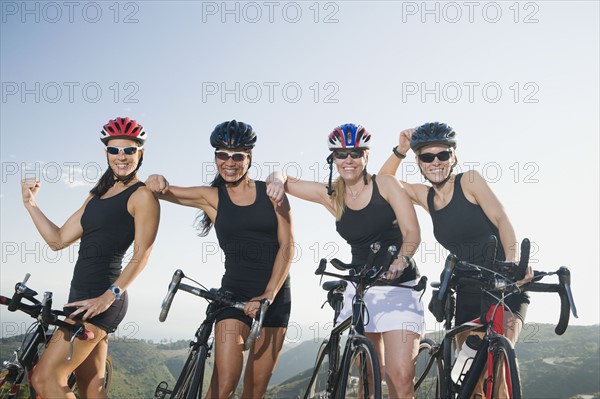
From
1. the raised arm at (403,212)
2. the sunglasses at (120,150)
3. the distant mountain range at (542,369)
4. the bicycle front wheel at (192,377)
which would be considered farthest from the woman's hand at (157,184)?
the distant mountain range at (542,369)

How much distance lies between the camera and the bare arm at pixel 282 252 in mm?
5829

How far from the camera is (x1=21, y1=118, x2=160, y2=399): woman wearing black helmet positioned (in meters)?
5.24

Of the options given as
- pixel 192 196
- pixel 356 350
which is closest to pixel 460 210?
pixel 356 350

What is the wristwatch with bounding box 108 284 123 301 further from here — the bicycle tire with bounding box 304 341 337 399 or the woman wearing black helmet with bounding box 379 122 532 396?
the woman wearing black helmet with bounding box 379 122 532 396

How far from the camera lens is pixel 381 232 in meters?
6.05

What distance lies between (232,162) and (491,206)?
9.21 feet

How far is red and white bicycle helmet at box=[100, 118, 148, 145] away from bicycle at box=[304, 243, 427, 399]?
250cm

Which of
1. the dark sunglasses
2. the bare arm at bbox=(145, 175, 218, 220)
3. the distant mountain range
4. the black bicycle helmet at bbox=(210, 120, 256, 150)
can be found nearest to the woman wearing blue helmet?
the dark sunglasses

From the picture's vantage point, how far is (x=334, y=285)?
6.38 metres

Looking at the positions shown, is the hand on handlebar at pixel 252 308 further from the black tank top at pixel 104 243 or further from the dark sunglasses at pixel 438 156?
the dark sunglasses at pixel 438 156

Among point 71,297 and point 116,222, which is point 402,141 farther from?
point 71,297

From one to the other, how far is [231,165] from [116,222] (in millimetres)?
1360

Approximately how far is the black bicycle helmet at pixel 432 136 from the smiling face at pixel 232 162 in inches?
76.1

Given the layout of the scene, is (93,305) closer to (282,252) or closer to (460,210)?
(282,252)
